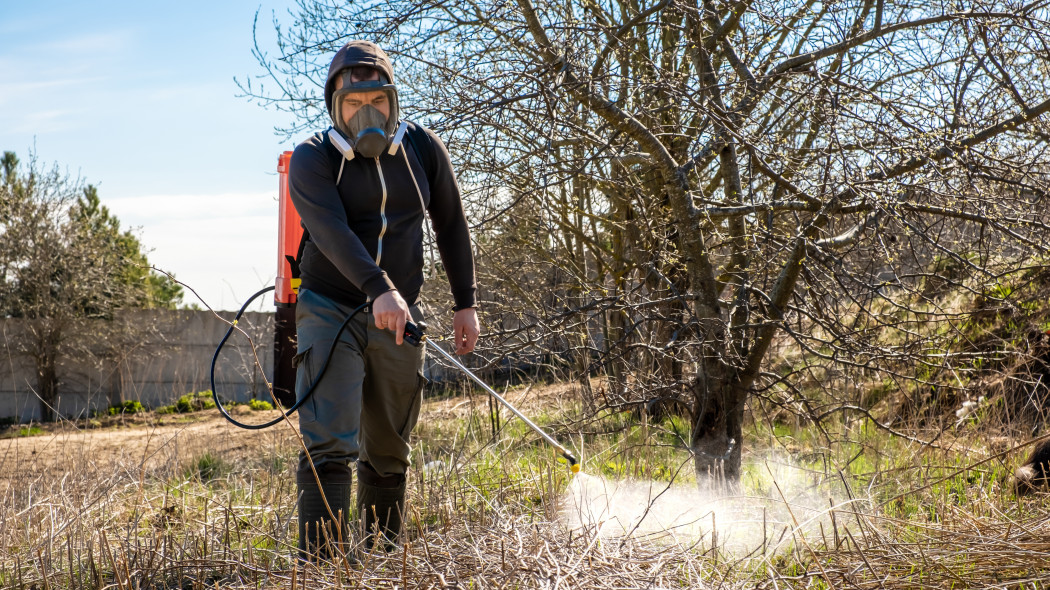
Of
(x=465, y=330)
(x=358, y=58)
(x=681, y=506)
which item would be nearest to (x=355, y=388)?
(x=465, y=330)

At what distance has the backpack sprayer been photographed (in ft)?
8.70

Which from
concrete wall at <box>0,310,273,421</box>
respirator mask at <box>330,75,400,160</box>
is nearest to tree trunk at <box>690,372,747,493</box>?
respirator mask at <box>330,75,400,160</box>

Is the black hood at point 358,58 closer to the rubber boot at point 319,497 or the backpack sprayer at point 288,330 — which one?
the backpack sprayer at point 288,330

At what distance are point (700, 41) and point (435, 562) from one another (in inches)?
109

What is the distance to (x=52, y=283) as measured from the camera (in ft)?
54.2

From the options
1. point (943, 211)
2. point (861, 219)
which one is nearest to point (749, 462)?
point (861, 219)

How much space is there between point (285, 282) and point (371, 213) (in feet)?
5.76

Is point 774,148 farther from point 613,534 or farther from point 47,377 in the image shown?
point 47,377

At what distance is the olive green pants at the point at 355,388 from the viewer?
277cm

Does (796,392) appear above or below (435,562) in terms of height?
above

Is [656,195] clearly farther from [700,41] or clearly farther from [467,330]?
[467,330]

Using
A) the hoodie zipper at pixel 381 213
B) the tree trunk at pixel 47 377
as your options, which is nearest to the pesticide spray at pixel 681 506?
the hoodie zipper at pixel 381 213

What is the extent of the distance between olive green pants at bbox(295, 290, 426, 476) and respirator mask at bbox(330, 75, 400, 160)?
545mm

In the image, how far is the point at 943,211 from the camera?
3.62 m
